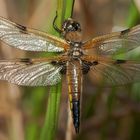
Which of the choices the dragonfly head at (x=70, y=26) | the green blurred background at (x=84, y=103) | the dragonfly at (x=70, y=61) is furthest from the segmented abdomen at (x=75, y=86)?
the green blurred background at (x=84, y=103)

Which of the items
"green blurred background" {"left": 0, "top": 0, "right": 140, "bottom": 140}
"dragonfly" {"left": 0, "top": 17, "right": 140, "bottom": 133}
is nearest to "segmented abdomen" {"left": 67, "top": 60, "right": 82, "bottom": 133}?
"dragonfly" {"left": 0, "top": 17, "right": 140, "bottom": 133}

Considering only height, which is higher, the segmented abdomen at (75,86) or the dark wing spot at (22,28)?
the dark wing spot at (22,28)

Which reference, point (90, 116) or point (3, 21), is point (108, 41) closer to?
point (3, 21)

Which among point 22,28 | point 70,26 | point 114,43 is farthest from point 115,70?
point 22,28

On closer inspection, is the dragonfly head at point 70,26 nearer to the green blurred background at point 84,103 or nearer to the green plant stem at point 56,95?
the green plant stem at point 56,95

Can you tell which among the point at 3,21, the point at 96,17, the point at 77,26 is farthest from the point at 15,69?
the point at 96,17

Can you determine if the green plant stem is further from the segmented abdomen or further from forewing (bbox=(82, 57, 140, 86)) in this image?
forewing (bbox=(82, 57, 140, 86))
